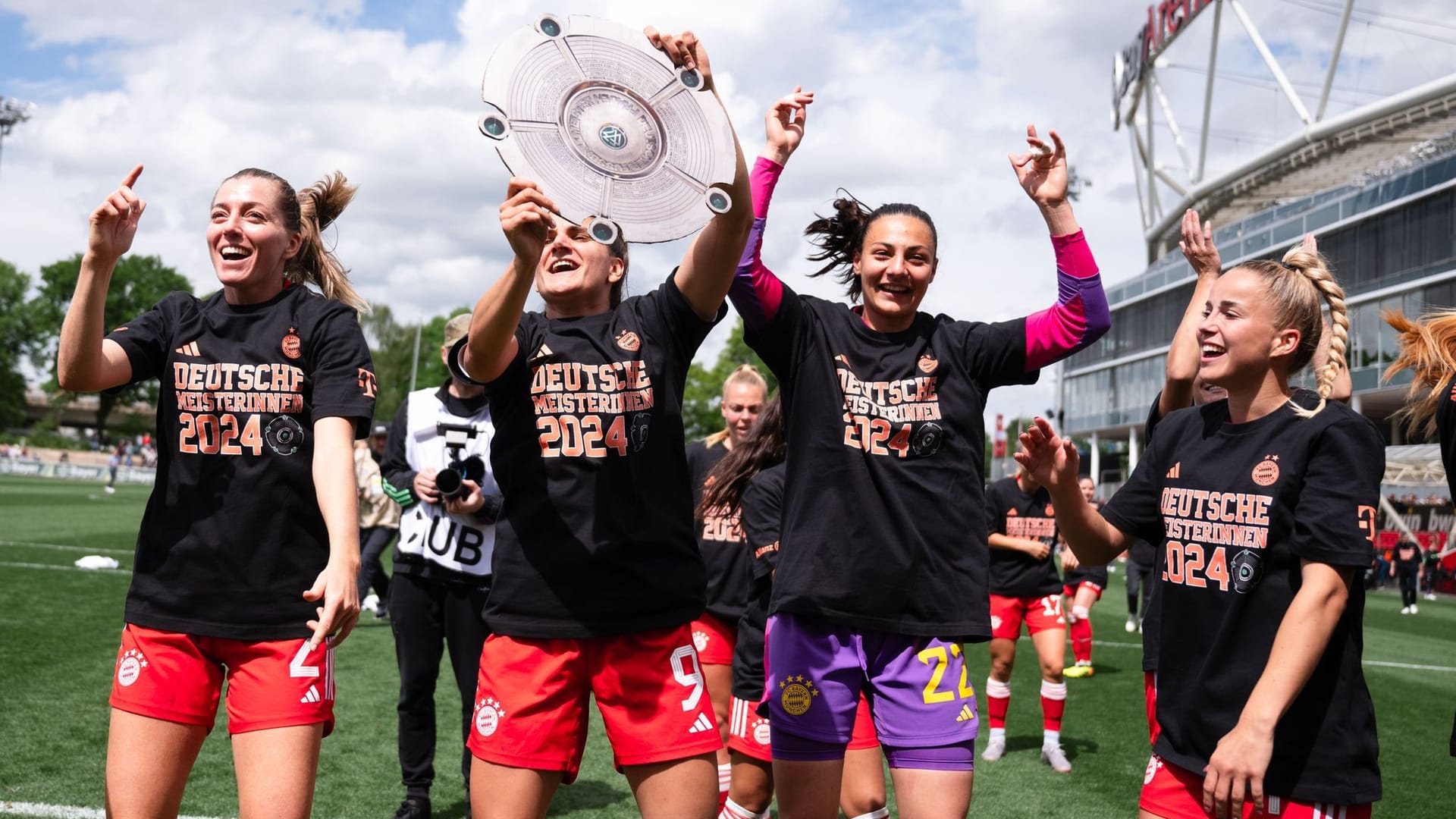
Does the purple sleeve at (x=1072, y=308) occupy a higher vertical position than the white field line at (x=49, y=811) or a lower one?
higher

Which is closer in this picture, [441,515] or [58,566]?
[441,515]

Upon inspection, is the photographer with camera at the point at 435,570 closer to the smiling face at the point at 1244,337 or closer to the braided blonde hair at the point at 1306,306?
the smiling face at the point at 1244,337

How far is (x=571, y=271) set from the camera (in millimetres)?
3645

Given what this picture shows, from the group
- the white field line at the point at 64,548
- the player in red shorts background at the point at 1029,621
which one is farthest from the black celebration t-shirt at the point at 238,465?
the white field line at the point at 64,548

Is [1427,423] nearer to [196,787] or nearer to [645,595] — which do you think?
[645,595]

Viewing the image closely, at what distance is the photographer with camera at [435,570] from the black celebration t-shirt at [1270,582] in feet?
10.7

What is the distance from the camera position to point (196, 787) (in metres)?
6.03

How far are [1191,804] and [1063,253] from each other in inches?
66.0

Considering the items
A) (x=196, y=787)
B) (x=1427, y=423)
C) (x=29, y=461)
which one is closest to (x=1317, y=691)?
(x=1427, y=423)

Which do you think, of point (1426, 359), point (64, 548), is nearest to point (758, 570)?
point (1426, 359)

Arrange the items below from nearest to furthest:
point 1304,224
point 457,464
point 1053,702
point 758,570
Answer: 1. point 758,570
2. point 457,464
3. point 1053,702
4. point 1304,224

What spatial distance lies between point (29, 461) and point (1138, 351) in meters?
56.7

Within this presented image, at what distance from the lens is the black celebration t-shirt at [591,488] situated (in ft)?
10.9

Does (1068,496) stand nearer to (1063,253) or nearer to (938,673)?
(938,673)
